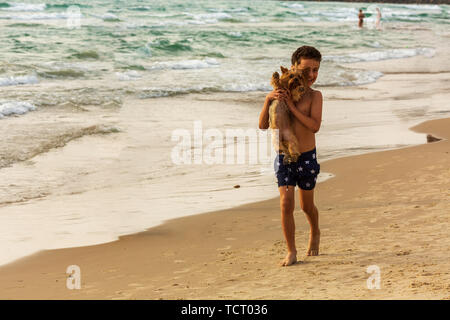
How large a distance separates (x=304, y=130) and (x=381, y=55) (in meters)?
22.4

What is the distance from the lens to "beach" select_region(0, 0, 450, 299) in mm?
4336

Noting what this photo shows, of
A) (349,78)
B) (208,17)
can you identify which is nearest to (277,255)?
(349,78)

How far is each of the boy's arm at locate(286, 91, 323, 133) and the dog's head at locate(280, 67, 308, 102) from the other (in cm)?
6

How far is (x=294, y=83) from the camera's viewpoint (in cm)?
432

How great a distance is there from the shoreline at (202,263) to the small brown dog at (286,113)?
2.63 feet

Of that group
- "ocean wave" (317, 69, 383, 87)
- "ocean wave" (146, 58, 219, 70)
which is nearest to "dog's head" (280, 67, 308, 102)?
"ocean wave" (317, 69, 383, 87)

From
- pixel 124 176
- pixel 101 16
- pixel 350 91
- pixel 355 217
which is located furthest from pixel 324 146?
pixel 101 16

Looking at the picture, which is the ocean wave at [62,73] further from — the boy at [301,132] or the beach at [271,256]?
the boy at [301,132]

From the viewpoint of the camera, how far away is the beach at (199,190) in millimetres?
4336

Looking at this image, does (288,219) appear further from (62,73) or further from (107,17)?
(107,17)

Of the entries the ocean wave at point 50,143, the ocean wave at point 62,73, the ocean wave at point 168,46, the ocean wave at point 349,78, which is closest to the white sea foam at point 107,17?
the ocean wave at point 168,46

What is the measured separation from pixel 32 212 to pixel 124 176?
1612 millimetres

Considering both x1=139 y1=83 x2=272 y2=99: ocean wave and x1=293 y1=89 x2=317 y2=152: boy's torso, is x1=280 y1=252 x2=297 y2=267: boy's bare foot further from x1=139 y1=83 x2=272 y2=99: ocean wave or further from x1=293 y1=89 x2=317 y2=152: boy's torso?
x1=139 y1=83 x2=272 y2=99: ocean wave

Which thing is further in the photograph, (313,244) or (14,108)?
(14,108)
